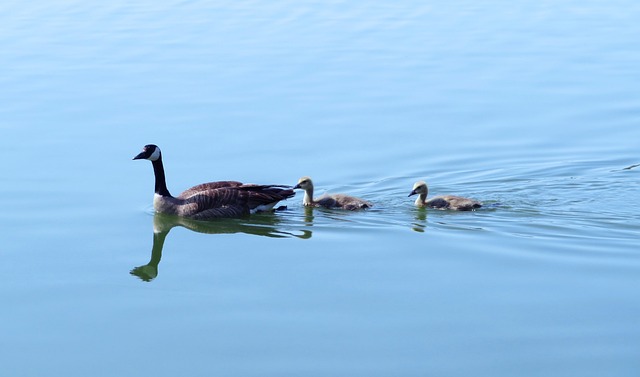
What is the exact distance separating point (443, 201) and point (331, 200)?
142cm

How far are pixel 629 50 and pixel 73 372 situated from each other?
16192mm

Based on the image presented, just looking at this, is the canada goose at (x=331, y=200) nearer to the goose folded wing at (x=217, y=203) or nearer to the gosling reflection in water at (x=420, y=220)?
the gosling reflection in water at (x=420, y=220)

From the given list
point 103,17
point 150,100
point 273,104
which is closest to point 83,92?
point 150,100

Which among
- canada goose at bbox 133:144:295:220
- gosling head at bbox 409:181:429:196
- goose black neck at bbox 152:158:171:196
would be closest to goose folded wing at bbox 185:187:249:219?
canada goose at bbox 133:144:295:220

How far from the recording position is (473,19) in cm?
2703

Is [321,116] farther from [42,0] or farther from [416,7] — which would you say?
[42,0]

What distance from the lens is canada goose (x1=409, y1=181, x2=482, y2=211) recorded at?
48.1ft

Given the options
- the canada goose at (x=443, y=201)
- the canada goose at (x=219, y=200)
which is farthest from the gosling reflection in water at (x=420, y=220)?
the canada goose at (x=219, y=200)

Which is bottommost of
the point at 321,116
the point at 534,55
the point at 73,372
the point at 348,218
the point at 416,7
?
the point at 73,372

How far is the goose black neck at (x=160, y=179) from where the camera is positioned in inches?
600

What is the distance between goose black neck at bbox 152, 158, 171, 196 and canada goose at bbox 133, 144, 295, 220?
0.21 ft

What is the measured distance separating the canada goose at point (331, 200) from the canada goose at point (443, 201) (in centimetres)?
63

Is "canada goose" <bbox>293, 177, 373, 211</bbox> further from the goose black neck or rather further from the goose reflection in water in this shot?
the goose black neck

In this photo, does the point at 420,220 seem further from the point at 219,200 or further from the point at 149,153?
the point at 149,153
